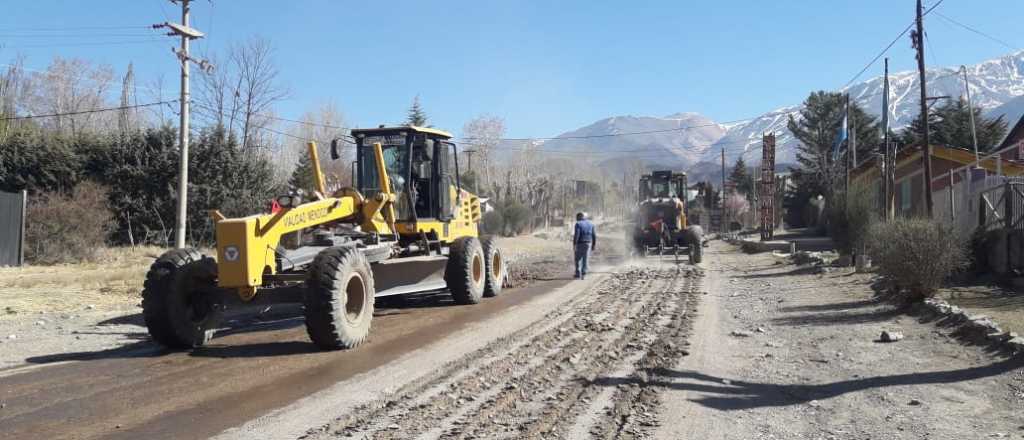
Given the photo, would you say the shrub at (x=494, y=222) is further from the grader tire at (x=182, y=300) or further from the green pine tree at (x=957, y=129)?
the grader tire at (x=182, y=300)

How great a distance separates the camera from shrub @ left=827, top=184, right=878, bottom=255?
21.4 metres

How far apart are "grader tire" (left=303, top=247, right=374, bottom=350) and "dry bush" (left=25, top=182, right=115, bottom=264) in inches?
677

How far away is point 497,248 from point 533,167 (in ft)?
226

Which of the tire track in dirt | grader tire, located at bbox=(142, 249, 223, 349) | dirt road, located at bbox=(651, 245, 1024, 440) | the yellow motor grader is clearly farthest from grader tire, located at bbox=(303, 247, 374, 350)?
dirt road, located at bbox=(651, 245, 1024, 440)

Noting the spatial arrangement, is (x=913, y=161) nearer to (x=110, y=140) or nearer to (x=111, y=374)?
(x=110, y=140)

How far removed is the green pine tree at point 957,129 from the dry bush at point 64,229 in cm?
4589

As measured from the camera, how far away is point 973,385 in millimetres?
7160

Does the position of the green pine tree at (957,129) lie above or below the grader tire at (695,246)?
above

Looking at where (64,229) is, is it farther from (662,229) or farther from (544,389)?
(544,389)

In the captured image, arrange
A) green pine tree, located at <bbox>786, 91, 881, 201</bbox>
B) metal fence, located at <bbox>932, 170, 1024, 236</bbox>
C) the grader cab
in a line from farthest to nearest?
green pine tree, located at <bbox>786, 91, 881, 201</bbox> < the grader cab < metal fence, located at <bbox>932, 170, 1024, 236</bbox>

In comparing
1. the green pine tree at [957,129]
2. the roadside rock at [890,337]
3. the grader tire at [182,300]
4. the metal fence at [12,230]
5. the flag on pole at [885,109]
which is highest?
the green pine tree at [957,129]

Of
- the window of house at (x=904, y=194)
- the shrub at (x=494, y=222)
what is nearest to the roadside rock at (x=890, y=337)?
the window of house at (x=904, y=194)

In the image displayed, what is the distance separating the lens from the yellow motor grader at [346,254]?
901 centimetres

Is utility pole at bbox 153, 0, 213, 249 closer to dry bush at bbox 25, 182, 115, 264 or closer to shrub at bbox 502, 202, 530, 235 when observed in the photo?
dry bush at bbox 25, 182, 115, 264
